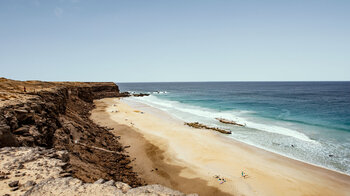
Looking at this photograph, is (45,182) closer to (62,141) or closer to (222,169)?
(62,141)

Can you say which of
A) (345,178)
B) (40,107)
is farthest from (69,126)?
(345,178)

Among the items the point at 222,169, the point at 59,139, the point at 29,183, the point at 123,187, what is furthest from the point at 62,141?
the point at 222,169

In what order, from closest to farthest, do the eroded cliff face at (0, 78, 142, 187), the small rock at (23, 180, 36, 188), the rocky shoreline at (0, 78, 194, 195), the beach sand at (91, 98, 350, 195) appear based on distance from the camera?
the small rock at (23, 180, 36, 188), the rocky shoreline at (0, 78, 194, 195), the eroded cliff face at (0, 78, 142, 187), the beach sand at (91, 98, 350, 195)

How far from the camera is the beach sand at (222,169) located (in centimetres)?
1405

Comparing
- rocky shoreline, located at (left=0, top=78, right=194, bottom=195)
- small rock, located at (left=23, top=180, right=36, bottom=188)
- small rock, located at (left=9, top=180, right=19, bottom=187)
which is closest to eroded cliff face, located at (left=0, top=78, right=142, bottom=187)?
rocky shoreline, located at (left=0, top=78, right=194, bottom=195)

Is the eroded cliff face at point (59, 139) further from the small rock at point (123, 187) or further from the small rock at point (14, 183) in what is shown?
the small rock at point (123, 187)

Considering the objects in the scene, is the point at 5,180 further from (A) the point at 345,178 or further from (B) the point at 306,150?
(B) the point at 306,150

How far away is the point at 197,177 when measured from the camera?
15.2m

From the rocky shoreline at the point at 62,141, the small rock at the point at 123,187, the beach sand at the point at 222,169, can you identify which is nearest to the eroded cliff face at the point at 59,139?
the rocky shoreline at the point at 62,141

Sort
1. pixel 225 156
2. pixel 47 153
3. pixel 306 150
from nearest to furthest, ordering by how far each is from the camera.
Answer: pixel 47 153 → pixel 225 156 → pixel 306 150

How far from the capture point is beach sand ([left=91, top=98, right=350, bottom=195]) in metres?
14.0

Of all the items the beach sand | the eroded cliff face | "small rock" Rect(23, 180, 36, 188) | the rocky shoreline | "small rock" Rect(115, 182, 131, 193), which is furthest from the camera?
the beach sand

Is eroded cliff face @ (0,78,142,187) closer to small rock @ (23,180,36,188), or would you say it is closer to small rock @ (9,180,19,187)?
small rock @ (23,180,36,188)

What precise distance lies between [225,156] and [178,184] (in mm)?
7502
